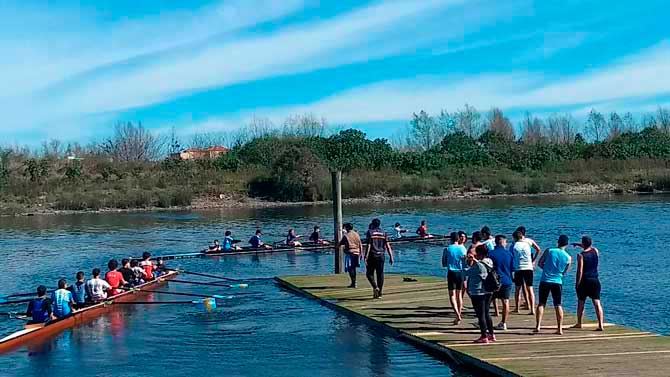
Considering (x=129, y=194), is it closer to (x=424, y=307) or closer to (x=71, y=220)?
(x=71, y=220)

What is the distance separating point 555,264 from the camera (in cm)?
1401

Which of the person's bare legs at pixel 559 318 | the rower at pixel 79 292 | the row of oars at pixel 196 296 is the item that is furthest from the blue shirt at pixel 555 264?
the rower at pixel 79 292

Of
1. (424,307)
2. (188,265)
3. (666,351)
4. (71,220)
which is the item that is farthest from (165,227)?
(666,351)

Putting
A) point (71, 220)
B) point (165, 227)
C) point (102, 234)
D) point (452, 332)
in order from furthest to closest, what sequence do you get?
point (71, 220)
point (165, 227)
point (102, 234)
point (452, 332)

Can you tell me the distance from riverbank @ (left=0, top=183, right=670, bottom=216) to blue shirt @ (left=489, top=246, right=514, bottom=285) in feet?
208

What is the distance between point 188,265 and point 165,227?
75.0 ft

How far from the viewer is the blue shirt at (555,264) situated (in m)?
14.0

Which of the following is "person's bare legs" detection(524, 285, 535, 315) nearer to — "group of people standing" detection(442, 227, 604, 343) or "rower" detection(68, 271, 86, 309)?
"group of people standing" detection(442, 227, 604, 343)

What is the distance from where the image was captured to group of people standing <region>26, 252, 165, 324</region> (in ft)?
61.6

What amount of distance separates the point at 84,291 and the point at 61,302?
1954mm

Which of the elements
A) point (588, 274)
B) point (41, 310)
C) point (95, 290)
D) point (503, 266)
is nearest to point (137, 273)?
point (95, 290)

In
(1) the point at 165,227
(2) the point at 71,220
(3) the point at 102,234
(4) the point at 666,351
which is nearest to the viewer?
(4) the point at 666,351

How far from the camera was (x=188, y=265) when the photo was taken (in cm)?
3350

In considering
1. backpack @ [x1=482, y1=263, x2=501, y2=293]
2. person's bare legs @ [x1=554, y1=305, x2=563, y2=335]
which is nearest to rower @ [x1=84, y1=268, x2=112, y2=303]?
backpack @ [x1=482, y1=263, x2=501, y2=293]
